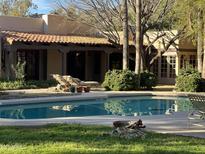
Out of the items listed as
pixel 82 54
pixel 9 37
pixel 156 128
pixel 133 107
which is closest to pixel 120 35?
pixel 82 54

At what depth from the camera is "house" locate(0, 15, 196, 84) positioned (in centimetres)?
2848

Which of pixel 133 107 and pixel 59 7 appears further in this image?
pixel 59 7

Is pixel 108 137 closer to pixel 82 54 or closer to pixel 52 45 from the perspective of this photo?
pixel 52 45

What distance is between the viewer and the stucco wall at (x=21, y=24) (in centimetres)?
3030

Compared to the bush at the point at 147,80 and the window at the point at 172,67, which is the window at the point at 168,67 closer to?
the window at the point at 172,67

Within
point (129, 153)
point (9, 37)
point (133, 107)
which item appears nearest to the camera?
point (129, 153)

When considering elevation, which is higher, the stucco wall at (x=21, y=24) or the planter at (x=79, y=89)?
the stucco wall at (x=21, y=24)

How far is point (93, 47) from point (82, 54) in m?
3.03

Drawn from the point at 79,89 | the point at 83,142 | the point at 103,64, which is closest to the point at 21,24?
the point at 103,64

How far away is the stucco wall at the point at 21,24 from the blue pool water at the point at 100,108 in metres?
11.2

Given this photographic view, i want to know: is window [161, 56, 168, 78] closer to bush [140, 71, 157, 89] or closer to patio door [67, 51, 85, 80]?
patio door [67, 51, 85, 80]

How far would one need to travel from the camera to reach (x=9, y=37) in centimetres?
2758

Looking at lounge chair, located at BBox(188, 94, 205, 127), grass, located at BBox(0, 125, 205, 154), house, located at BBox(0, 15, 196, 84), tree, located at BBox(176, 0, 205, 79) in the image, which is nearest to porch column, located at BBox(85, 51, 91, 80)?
house, located at BBox(0, 15, 196, 84)

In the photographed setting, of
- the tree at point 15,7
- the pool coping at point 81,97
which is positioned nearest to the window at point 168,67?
the pool coping at point 81,97
